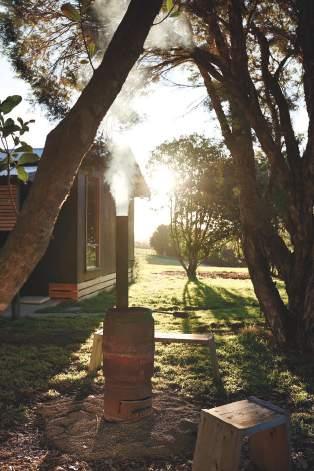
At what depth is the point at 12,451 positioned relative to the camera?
153 inches

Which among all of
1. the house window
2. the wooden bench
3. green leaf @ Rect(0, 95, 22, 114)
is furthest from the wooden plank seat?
the house window

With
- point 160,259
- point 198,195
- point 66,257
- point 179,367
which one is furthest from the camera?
point 160,259

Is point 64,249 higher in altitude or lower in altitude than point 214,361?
higher

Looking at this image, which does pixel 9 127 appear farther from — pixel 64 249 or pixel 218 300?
pixel 218 300

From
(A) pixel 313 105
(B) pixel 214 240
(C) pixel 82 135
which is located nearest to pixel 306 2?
(A) pixel 313 105

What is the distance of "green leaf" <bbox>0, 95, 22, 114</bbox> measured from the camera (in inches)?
116

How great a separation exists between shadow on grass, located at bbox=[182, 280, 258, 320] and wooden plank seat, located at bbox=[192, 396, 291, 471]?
644 cm

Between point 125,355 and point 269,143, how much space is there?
409 centimetres

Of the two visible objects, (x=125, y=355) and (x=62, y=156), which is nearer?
(x=62, y=156)

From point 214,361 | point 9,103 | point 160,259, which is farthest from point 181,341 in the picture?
point 160,259

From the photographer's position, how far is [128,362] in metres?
4.19

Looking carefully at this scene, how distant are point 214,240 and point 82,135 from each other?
15.9 metres

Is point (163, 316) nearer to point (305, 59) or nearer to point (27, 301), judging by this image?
point (27, 301)

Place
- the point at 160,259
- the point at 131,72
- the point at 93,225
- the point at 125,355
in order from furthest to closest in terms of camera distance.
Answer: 1. the point at 160,259
2. the point at 93,225
3. the point at 131,72
4. the point at 125,355
